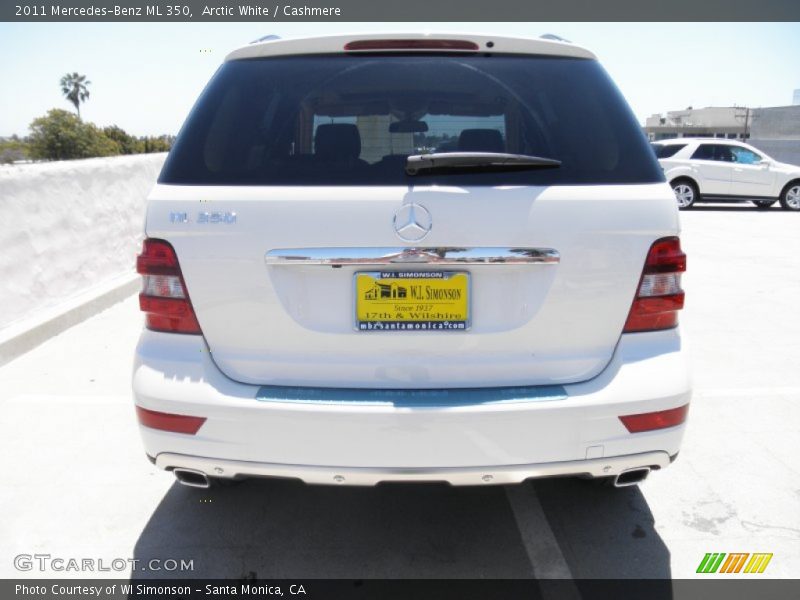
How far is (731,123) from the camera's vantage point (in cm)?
6856

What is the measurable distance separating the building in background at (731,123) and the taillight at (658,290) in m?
34.8

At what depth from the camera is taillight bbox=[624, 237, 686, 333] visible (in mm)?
2146

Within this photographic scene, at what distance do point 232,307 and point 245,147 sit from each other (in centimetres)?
54

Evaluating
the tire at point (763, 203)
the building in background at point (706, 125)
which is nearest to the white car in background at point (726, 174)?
the tire at point (763, 203)

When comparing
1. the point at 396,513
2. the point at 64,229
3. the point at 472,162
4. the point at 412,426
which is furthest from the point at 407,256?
the point at 64,229

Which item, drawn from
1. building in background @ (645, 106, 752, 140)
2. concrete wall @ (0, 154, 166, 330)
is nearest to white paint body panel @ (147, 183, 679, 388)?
concrete wall @ (0, 154, 166, 330)

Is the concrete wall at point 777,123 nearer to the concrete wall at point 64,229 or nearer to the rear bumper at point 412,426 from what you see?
the concrete wall at point 64,229

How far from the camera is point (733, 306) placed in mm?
6504

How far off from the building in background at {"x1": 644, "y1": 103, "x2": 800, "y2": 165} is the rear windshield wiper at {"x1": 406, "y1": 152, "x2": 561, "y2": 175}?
3506 cm

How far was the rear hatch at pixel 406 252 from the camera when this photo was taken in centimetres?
204

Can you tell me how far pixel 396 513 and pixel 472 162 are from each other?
62.2 inches

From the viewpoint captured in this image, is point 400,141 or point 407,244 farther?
point 400,141

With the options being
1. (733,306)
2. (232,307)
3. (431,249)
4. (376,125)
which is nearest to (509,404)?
(431,249)

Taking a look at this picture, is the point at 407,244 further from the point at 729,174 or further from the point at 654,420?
the point at 729,174
